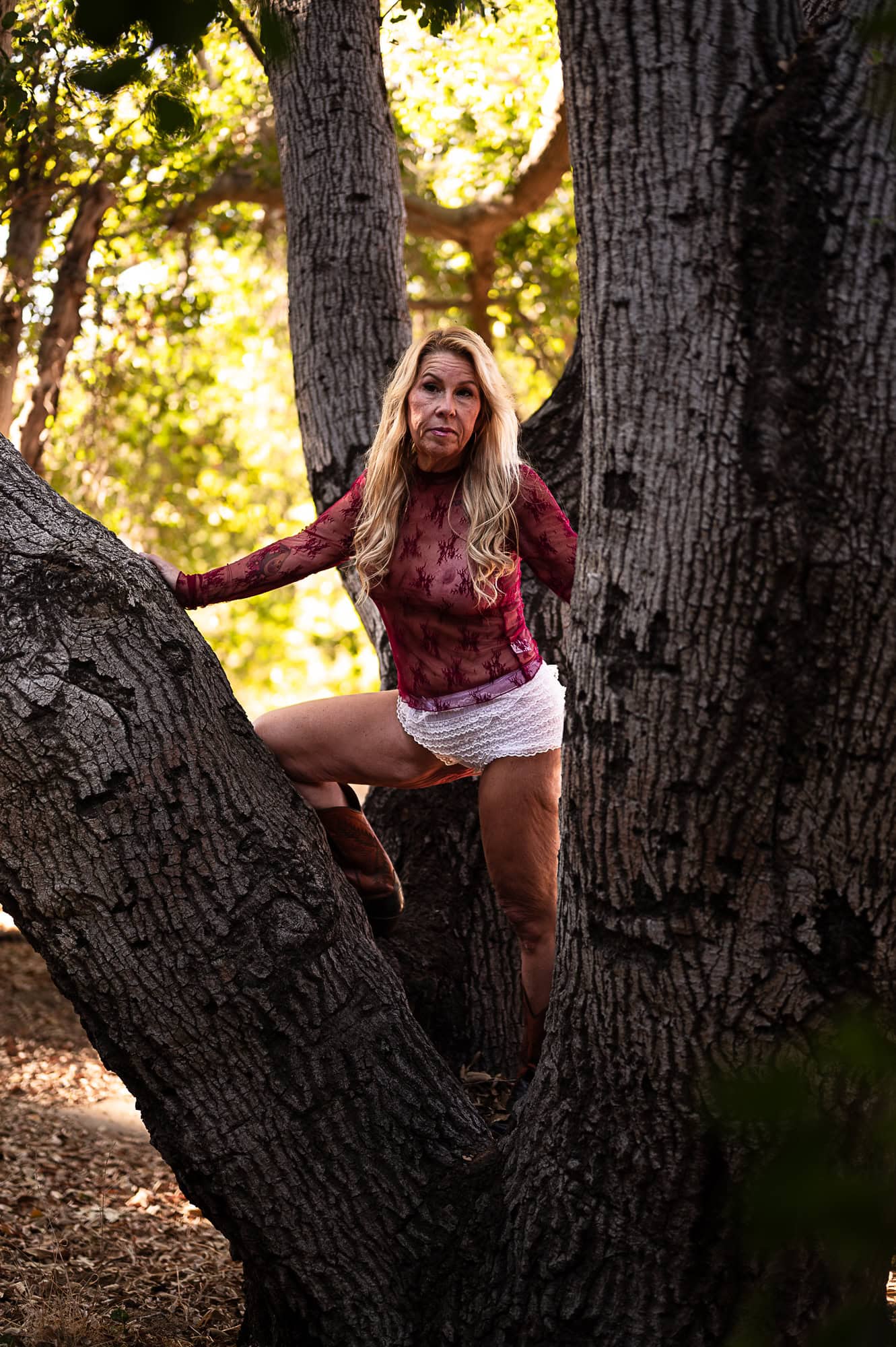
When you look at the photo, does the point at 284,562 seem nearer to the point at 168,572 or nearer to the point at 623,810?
the point at 168,572

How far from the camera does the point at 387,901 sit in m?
3.32

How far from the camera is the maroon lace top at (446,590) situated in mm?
2984

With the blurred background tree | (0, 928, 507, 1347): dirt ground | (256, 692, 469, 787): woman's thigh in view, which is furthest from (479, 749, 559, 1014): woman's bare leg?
the blurred background tree

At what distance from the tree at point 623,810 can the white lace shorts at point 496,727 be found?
1.56 feet

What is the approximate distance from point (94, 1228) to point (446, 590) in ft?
8.20

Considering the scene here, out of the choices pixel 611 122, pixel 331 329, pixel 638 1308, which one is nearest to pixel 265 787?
pixel 638 1308

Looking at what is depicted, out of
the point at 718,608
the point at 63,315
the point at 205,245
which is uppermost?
the point at 205,245

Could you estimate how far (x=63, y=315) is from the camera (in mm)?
7336

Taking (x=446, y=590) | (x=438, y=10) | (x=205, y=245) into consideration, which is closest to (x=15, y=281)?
(x=205, y=245)

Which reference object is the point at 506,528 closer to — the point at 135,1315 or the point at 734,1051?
the point at 734,1051

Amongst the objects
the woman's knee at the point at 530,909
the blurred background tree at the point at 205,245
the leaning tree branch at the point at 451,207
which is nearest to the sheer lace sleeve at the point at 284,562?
the woman's knee at the point at 530,909

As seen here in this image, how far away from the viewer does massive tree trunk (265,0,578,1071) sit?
401 cm

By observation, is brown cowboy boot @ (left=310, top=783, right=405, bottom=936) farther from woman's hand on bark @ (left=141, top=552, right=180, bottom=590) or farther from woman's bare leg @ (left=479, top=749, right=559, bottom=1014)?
woman's hand on bark @ (left=141, top=552, right=180, bottom=590)

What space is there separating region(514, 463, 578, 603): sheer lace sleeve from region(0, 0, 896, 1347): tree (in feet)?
2.51
